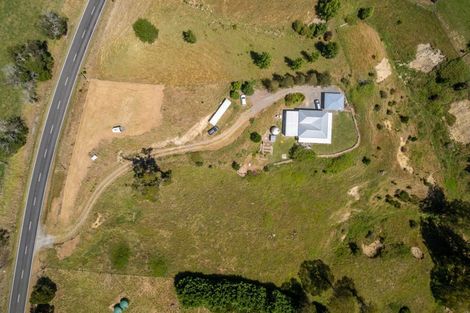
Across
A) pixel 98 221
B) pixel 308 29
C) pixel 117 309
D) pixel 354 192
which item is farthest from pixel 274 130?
pixel 117 309

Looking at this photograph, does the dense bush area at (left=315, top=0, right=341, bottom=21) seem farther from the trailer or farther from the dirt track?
the trailer

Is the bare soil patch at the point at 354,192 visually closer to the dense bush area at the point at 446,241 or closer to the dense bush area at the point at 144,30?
the dense bush area at the point at 446,241

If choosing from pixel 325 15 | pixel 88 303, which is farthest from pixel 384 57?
pixel 88 303

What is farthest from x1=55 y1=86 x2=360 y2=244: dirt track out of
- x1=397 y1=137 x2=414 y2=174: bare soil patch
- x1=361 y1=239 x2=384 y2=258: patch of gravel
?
x1=361 y1=239 x2=384 y2=258: patch of gravel

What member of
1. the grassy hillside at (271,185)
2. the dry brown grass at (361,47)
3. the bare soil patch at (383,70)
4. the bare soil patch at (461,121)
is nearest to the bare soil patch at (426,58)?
the grassy hillside at (271,185)

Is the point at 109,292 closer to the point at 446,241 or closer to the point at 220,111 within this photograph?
the point at 220,111

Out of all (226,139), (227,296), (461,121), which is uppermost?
(461,121)
